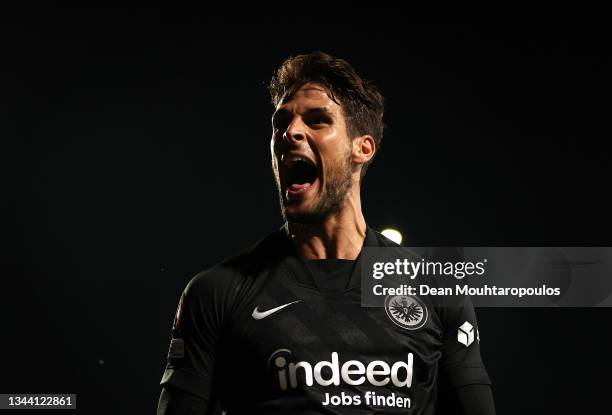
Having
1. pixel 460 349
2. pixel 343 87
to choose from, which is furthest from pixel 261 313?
pixel 343 87

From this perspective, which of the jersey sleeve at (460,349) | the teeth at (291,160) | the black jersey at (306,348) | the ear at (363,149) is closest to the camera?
the black jersey at (306,348)

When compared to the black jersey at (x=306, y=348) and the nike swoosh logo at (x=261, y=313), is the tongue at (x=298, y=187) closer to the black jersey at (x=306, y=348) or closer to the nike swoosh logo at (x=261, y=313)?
the black jersey at (x=306, y=348)

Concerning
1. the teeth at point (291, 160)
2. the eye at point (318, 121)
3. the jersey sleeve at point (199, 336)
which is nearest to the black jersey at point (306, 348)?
the jersey sleeve at point (199, 336)

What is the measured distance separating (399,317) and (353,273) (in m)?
0.19

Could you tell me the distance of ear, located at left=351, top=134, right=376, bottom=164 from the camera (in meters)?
2.23

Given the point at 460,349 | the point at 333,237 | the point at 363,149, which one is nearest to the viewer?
the point at 460,349

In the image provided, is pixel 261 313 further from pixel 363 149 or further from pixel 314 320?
pixel 363 149

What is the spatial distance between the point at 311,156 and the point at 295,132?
0.09 meters

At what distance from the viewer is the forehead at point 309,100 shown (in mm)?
2187

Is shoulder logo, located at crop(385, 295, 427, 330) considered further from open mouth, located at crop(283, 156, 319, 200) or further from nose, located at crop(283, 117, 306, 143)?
nose, located at crop(283, 117, 306, 143)

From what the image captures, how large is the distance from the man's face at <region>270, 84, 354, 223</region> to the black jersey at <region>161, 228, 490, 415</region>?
19cm

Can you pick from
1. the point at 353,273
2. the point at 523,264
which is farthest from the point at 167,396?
the point at 523,264

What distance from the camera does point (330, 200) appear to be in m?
2.16

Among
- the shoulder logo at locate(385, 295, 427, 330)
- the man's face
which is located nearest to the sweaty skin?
the man's face
